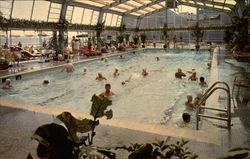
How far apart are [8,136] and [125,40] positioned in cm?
2225

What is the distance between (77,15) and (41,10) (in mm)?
4041

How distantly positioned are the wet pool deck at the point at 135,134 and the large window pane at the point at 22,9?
398 inches

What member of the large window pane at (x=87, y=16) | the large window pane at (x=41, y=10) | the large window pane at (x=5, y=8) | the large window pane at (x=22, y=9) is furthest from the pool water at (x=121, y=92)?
the large window pane at (x=87, y=16)

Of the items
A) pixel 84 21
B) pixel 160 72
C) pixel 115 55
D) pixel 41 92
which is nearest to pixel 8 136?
pixel 41 92

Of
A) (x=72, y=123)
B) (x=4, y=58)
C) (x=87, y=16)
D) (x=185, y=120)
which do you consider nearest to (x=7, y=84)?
(x=4, y=58)

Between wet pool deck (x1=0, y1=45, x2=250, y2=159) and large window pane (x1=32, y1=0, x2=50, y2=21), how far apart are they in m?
11.2

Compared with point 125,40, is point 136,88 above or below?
below

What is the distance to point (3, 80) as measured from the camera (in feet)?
Result: 28.1

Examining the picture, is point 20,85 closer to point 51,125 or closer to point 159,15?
point 51,125

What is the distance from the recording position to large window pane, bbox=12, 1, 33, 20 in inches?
479

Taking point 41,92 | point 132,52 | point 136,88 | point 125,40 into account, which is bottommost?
point 41,92

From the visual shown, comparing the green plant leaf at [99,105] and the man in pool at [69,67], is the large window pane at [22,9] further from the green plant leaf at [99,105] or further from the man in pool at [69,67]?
the green plant leaf at [99,105]

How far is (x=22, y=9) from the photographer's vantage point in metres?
12.7

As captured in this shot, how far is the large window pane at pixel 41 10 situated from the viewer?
13562 mm
